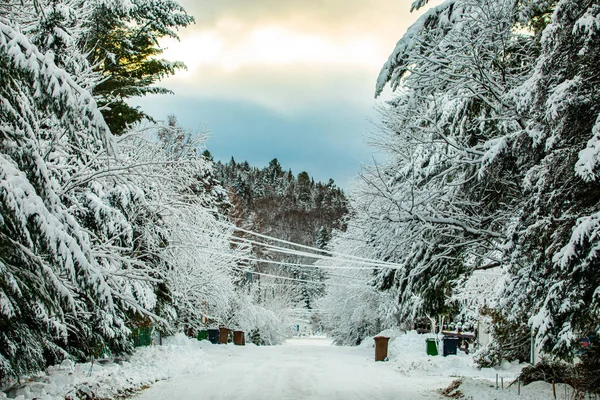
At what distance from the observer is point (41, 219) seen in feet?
18.2

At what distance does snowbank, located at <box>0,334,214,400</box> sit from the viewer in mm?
9031

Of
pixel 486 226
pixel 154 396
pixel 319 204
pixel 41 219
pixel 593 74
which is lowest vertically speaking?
pixel 154 396

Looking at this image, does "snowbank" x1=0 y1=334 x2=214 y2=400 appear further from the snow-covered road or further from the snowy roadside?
the snowy roadside

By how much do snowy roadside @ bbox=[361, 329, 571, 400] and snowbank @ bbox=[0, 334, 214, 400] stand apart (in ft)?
21.8

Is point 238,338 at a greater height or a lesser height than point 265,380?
greater

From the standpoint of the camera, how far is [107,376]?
1175cm

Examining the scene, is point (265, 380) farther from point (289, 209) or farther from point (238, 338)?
point (289, 209)

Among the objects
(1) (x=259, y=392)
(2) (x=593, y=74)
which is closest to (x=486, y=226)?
(2) (x=593, y=74)

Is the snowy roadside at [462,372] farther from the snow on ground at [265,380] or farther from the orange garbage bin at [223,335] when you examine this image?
the orange garbage bin at [223,335]

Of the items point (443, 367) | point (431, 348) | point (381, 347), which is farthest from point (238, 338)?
point (443, 367)

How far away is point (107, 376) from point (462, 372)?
33.3ft

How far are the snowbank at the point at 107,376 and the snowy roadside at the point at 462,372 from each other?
6646mm

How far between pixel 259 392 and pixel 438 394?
383cm

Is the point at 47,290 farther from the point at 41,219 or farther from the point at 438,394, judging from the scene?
the point at 438,394
